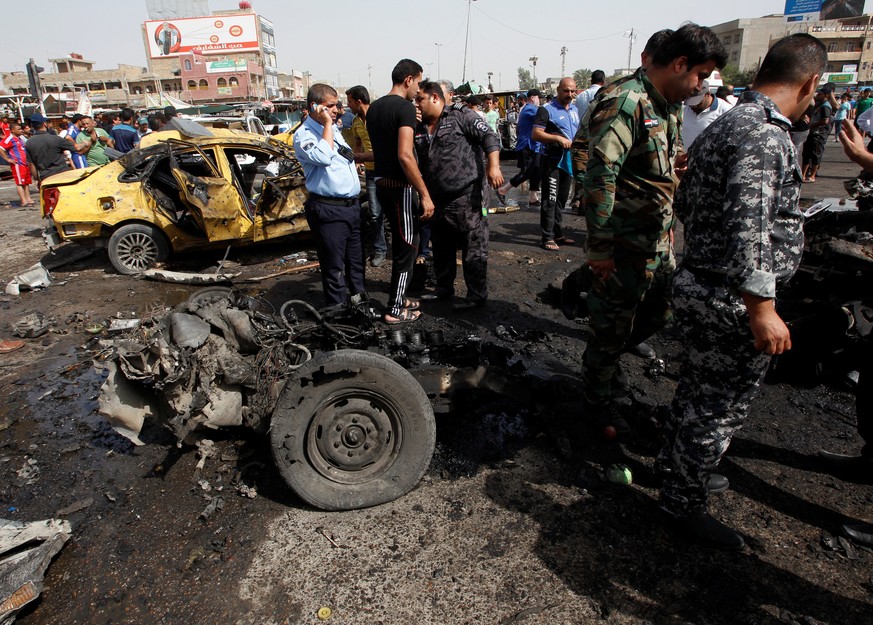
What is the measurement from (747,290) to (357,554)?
6.41ft

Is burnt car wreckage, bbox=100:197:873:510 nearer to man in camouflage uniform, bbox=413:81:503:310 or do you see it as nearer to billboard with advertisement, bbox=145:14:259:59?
man in camouflage uniform, bbox=413:81:503:310

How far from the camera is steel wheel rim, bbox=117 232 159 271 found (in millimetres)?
6540

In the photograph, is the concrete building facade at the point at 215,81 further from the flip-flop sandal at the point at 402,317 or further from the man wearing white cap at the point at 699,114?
the flip-flop sandal at the point at 402,317

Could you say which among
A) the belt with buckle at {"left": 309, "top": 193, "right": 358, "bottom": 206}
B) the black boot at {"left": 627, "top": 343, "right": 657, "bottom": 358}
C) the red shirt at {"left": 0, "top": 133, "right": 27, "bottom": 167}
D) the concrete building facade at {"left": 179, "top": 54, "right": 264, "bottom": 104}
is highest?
the concrete building facade at {"left": 179, "top": 54, "right": 264, "bottom": 104}

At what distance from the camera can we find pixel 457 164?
4.46 m

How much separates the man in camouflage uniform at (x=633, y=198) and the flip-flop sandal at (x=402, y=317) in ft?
6.82

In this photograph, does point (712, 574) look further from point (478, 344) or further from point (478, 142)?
point (478, 142)

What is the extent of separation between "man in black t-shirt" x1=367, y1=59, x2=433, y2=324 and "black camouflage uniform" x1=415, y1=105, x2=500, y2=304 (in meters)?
0.28

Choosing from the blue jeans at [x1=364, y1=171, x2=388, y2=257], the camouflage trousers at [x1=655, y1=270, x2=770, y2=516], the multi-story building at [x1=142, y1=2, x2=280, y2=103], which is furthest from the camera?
the multi-story building at [x1=142, y1=2, x2=280, y2=103]

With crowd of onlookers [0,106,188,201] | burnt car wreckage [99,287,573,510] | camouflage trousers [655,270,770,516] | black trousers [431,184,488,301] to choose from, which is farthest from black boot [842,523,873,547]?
crowd of onlookers [0,106,188,201]

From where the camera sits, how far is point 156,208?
6465 millimetres

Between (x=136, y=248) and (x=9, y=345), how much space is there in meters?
2.19

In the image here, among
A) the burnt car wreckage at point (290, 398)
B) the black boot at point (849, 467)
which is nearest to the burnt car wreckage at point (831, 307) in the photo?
the black boot at point (849, 467)

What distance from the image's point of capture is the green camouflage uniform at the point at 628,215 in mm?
2529
